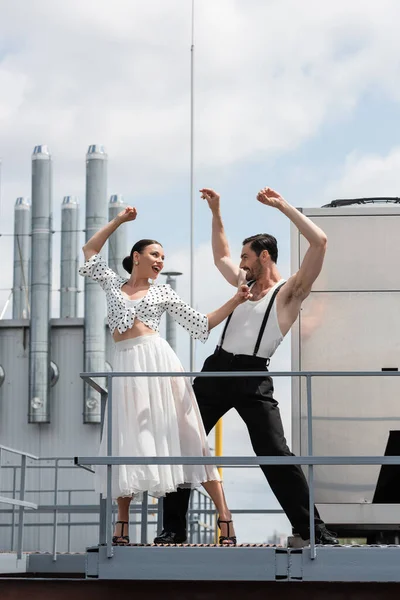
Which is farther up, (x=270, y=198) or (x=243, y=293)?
(x=270, y=198)

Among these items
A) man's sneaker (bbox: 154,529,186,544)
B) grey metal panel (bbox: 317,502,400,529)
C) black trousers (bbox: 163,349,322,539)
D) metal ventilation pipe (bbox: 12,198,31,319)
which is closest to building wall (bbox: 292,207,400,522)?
grey metal panel (bbox: 317,502,400,529)

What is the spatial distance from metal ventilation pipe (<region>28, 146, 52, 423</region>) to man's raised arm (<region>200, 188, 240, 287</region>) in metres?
18.3

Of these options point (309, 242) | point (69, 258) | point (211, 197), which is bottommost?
point (309, 242)

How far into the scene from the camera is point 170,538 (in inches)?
315

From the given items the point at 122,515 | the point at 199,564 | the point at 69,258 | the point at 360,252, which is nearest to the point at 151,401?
the point at 122,515

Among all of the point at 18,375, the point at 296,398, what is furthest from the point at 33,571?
the point at 18,375

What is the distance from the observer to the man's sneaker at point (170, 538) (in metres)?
7.96

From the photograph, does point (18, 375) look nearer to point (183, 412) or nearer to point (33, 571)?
point (33, 571)

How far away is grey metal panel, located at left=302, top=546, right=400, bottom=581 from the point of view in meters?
7.31

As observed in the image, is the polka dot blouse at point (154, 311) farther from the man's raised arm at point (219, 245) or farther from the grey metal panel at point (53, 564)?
the grey metal panel at point (53, 564)

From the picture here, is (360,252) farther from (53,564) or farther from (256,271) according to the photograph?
(53,564)

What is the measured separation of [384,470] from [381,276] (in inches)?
63.4

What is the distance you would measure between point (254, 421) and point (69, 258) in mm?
21888

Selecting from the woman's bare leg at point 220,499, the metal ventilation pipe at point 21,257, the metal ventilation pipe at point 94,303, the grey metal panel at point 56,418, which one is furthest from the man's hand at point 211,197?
the metal ventilation pipe at point 21,257
